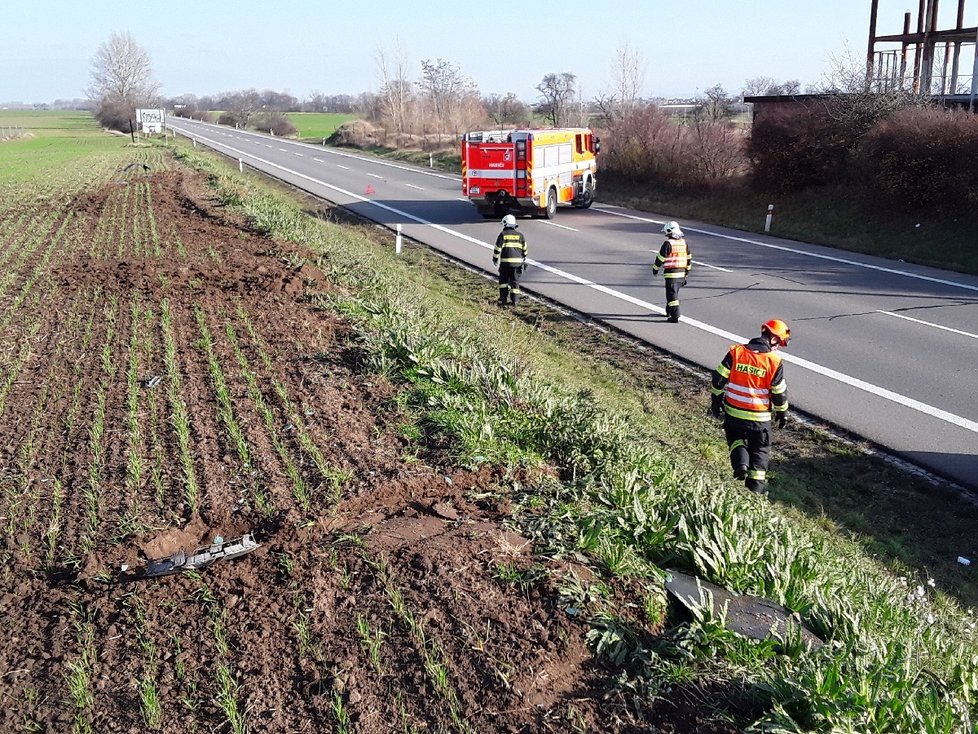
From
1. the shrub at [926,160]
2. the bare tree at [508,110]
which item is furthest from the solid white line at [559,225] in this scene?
the bare tree at [508,110]

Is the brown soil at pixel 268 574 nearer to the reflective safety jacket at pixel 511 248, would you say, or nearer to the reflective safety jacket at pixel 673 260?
the reflective safety jacket at pixel 511 248

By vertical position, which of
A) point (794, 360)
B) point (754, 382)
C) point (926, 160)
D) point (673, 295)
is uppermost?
point (926, 160)

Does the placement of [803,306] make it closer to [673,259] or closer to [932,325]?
[932,325]

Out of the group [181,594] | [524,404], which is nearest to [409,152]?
[524,404]

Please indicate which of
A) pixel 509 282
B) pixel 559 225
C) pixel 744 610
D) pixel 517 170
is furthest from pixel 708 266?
Result: pixel 744 610

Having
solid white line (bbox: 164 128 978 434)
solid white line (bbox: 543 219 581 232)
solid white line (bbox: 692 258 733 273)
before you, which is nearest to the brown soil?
solid white line (bbox: 164 128 978 434)

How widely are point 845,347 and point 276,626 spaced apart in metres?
9.95

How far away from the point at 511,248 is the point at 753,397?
727cm

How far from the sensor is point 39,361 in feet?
32.7

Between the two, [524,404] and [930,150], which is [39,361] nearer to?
[524,404]

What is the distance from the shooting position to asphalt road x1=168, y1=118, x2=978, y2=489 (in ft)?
32.5

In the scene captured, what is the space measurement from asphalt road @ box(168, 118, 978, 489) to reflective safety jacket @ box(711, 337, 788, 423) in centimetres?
229

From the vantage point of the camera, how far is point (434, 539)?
18.5 ft

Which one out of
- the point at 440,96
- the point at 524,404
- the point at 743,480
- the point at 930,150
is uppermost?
the point at 440,96
